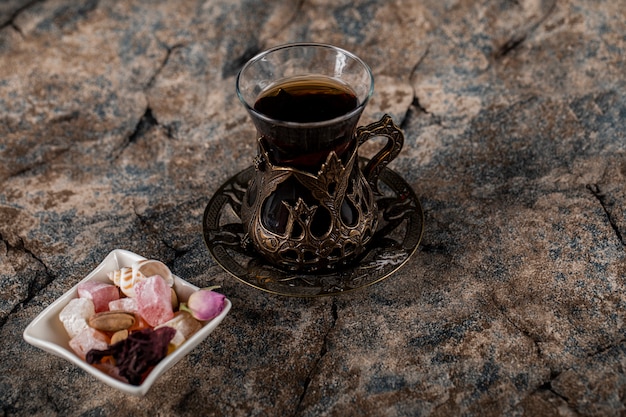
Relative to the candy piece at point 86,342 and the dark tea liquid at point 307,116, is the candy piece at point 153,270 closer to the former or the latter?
the candy piece at point 86,342

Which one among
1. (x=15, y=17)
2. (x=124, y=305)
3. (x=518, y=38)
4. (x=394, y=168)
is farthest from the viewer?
(x=15, y=17)

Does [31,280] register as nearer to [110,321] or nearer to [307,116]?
[110,321]

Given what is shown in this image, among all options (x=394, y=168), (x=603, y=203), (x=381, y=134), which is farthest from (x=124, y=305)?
(x=603, y=203)

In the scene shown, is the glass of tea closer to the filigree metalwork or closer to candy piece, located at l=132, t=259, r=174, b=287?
the filigree metalwork

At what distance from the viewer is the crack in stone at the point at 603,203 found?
1488 mm

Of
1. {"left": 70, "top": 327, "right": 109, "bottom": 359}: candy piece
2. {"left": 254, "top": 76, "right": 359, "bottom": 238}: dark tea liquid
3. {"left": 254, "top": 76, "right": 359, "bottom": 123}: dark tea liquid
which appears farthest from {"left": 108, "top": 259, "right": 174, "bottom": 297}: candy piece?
{"left": 254, "top": 76, "right": 359, "bottom": 123}: dark tea liquid

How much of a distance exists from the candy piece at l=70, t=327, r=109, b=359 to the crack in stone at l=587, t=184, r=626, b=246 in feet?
3.54

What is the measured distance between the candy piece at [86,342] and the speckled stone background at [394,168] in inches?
4.4

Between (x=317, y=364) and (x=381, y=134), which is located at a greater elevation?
(x=381, y=134)

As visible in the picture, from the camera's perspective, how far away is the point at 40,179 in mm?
1771

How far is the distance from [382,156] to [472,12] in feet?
3.31

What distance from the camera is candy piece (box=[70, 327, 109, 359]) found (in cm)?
119

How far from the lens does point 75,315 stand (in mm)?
1223

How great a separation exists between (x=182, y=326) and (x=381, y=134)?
0.53 m
